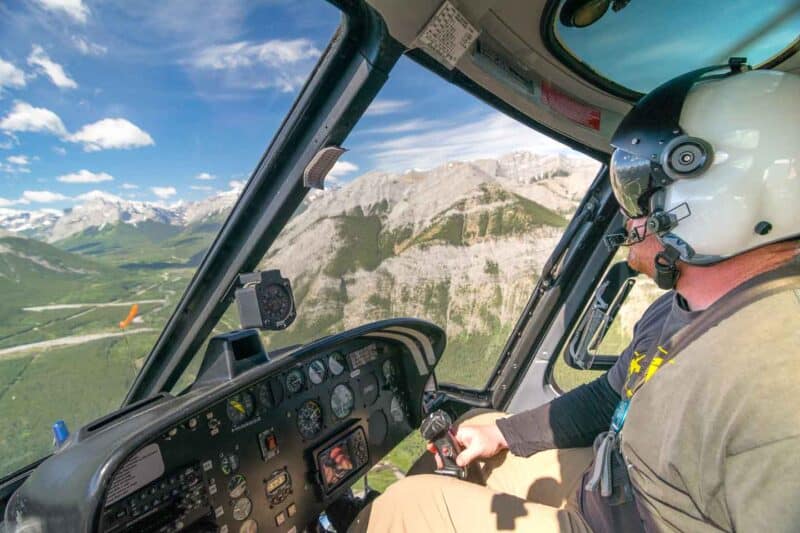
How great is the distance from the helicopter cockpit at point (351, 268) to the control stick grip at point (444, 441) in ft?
1.18

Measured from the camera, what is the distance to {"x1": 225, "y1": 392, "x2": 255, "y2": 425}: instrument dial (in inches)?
54.4

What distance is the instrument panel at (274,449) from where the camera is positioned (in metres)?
1.17

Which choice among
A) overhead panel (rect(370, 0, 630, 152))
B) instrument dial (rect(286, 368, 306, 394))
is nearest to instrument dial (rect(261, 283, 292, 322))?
instrument dial (rect(286, 368, 306, 394))

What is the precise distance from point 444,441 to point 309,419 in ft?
1.70

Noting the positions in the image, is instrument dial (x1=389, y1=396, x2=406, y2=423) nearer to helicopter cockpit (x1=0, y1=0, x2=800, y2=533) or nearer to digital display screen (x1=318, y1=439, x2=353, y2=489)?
helicopter cockpit (x1=0, y1=0, x2=800, y2=533)

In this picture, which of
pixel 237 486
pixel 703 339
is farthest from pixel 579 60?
pixel 237 486

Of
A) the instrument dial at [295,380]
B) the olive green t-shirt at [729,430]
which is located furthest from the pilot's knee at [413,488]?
the olive green t-shirt at [729,430]

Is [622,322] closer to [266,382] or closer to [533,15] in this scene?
[533,15]

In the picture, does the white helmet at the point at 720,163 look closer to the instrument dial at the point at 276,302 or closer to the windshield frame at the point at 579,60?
the windshield frame at the point at 579,60

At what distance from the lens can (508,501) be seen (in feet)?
4.42

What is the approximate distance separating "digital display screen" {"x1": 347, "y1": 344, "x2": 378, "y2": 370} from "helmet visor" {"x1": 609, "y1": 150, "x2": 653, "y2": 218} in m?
1.16

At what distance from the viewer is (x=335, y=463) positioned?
170 cm

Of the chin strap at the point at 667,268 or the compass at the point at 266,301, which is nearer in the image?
the chin strap at the point at 667,268

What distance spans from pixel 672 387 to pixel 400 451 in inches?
65.3
